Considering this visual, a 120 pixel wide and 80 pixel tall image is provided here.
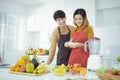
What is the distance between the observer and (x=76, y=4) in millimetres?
3174

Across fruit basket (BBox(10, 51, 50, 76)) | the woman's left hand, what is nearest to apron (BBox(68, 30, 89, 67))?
the woman's left hand

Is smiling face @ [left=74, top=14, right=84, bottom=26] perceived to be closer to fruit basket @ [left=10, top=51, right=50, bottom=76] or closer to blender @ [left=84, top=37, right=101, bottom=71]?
blender @ [left=84, top=37, right=101, bottom=71]

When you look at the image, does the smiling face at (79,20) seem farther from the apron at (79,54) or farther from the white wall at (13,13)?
the white wall at (13,13)

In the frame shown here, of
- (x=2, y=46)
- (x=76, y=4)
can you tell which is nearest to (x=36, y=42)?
(x=2, y=46)

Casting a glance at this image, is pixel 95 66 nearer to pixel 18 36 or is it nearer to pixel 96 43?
pixel 96 43

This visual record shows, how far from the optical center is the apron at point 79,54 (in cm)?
182

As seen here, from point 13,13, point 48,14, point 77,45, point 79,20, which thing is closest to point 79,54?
point 77,45

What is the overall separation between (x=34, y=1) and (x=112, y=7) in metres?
1.85

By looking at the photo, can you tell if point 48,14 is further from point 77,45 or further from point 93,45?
point 93,45

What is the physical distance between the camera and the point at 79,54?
1.85 meters

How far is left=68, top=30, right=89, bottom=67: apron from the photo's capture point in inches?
71.7

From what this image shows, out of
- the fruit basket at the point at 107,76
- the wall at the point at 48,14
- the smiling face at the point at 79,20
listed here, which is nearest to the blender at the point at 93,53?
the smiling face at the point at 79,20

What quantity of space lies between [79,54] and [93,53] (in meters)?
0.27

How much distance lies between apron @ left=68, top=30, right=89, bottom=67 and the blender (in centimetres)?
7
